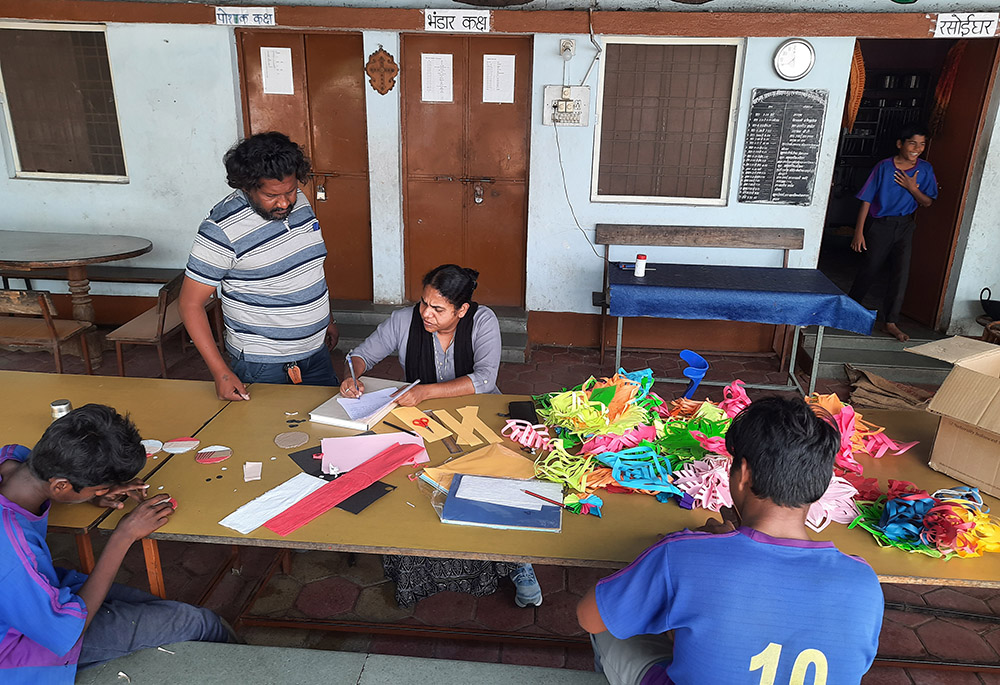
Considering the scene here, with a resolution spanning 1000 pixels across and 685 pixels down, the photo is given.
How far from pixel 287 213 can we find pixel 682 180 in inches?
153

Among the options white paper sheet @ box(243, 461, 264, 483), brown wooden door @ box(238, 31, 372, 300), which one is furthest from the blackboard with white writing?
white paper sheet @ box(243, 461, 264, 483)

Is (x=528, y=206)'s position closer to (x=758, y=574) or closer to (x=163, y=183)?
(x=163, y=183)

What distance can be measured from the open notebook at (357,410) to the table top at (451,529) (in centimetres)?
27

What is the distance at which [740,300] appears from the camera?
16.0ft

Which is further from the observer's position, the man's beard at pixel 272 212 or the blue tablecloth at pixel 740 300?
the blue tablecloth at pixel 740 300

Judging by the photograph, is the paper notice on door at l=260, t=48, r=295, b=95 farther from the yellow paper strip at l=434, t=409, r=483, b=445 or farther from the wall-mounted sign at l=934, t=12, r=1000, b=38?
the wall-mounted sign at l=934, t=12, r=1000, b=38

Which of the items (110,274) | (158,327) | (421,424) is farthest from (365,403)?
(110,274)

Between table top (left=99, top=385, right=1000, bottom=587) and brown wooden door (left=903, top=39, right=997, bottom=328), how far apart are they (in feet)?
14.0

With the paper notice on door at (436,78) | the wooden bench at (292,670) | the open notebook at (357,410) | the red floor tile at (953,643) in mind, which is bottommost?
the red floor tile at (953,643)

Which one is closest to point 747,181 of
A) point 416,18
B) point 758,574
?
point 416,18

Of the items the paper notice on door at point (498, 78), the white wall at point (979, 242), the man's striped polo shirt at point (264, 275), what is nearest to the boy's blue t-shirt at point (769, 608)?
the man's striped polo shirt at point (264, 275)

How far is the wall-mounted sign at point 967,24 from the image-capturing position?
5211 mm

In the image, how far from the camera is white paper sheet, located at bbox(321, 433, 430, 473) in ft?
8.19

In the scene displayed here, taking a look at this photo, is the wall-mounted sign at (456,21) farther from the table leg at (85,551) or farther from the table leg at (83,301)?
the table leg at (85,551)
